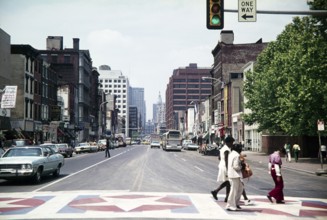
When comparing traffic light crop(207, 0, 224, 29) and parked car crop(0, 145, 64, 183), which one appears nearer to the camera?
traffic light crop(207, 0, 224, 29)

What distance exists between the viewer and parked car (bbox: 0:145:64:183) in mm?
16000

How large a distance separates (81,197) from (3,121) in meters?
35.1

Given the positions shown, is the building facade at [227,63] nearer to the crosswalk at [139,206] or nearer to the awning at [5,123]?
the awning at [5,123]

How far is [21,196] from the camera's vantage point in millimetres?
13086

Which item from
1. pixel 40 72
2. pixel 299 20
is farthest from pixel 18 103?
pixel 299 20

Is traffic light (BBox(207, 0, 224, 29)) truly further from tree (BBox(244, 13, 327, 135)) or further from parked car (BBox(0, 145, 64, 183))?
tree (BBox(244, 13, 327, 135))

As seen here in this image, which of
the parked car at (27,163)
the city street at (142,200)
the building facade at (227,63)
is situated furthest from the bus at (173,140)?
the city street at (142,200)

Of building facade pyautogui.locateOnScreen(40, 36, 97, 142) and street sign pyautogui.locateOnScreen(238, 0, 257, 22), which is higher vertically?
building facade pyautogui.locateOnScreen(40, 36, 97, 142)

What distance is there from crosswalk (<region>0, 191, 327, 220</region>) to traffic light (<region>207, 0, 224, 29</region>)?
15.8ft

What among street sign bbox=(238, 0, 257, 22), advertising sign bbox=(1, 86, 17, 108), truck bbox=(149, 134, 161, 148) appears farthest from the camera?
truck bbox=(149, 134, 161, 148)

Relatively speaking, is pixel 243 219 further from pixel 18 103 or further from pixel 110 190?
pixel 18 103

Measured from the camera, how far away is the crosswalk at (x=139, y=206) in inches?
385

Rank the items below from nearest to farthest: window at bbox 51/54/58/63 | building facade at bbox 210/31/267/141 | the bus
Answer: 1. the bus
2. building facade at bbox 210/31/267/141
3. window at bbox 51/54/58/63

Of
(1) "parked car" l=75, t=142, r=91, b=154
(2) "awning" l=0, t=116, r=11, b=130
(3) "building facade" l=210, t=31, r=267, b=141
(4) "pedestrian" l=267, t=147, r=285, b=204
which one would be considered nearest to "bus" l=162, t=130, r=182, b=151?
(1) "parked car" l=75, t=142, r=91, b=154
